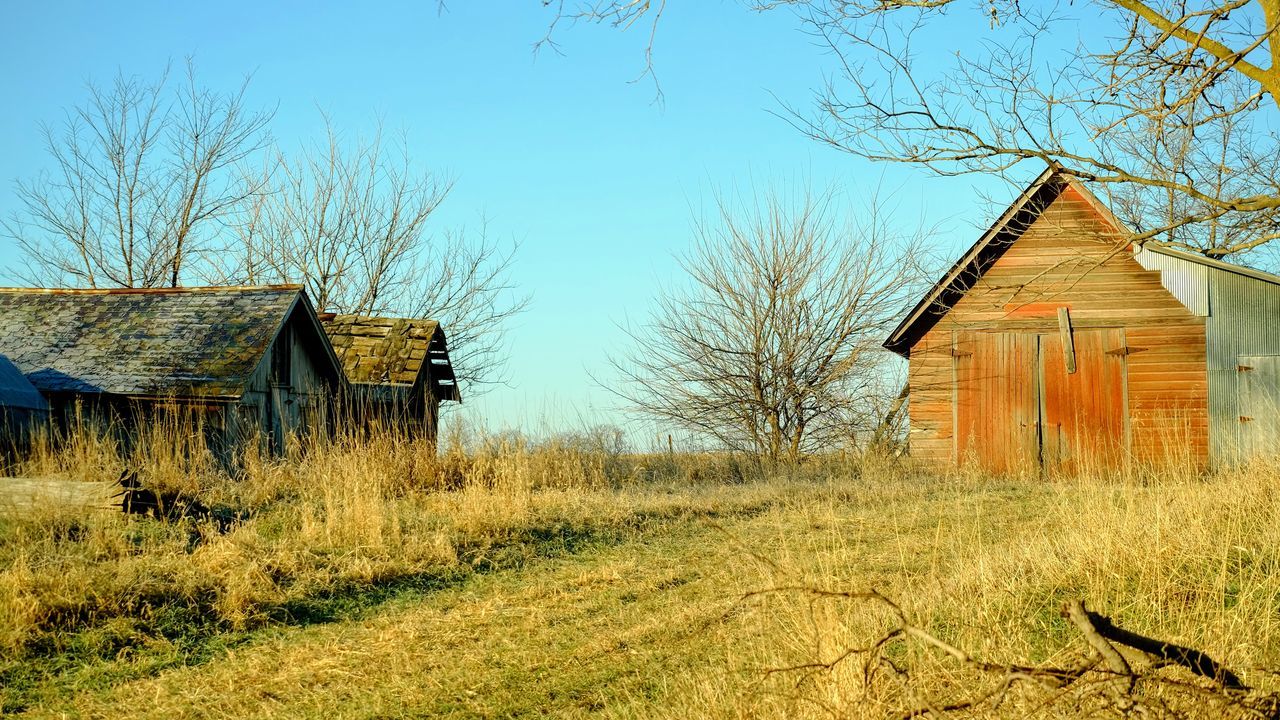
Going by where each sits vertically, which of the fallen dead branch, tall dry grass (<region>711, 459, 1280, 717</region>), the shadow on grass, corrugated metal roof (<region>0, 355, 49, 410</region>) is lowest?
the shadow on grass

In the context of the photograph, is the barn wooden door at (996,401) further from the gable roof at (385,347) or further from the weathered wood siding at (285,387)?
the gable roof at (385,347)

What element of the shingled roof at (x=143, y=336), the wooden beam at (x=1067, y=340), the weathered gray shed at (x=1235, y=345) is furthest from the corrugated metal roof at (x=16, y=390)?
the weathered gray shed at (x=1235, y=345)

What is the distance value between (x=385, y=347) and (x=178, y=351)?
6.33 m

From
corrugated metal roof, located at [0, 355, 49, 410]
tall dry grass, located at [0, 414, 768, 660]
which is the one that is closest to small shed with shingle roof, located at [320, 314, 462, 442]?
corrugated metal roof, located at [0, 355, 49, 410]

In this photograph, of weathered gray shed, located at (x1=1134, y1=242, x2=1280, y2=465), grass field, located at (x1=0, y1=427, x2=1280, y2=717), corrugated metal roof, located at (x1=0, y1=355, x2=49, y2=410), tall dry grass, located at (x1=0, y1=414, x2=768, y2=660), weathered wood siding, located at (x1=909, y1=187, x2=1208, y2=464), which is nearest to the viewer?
grass field, located at (x1=0, y1=427, x2=1280, y2=717)

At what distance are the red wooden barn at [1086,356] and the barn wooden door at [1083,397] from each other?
18 millimetres

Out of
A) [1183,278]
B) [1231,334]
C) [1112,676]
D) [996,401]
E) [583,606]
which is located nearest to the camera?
[1112,676]

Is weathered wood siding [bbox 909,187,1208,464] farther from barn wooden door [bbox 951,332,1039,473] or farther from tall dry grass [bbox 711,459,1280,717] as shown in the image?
tall dry grass [bbox 711,459,1280,717]

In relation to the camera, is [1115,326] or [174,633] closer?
[174,633]

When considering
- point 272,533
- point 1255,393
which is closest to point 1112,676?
point 272,533

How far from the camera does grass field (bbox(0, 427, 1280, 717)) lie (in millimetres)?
4457

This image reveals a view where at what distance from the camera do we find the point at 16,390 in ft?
53.2

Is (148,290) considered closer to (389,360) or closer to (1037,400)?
(389,360)

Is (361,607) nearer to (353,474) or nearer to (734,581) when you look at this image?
(734,581)
